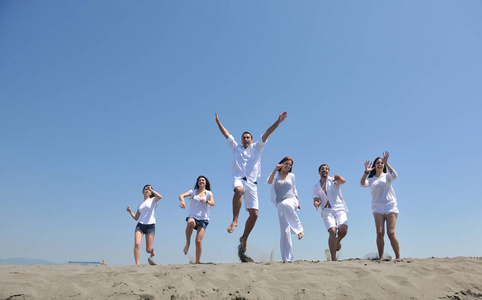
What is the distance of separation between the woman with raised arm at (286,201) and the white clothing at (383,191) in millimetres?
1793

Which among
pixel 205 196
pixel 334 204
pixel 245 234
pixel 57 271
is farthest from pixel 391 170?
pixel 57 271

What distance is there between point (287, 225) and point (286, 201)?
508mm

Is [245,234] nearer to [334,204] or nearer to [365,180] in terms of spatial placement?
[334,204]

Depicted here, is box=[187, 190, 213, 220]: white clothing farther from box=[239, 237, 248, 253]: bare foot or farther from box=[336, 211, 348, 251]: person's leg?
box=[336, 211, 348, 251]: person's leg

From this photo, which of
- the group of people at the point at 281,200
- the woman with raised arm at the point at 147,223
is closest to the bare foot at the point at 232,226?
the group of people at the point at 281,200

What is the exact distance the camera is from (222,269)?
5648 millimetres

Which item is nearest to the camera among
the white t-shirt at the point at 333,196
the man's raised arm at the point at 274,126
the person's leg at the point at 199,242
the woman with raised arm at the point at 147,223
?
the man's raised arm at the point at 274,126

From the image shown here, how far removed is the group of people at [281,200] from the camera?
23.6ft

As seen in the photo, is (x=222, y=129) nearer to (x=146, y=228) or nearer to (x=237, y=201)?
(x=237, y=201)

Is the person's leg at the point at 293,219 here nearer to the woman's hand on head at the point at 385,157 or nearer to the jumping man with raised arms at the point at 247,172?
the jumping man with raised arms at the point at 247,172

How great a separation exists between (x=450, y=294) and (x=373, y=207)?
2.73 meters

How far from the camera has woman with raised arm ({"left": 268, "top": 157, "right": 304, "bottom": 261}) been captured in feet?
23.5

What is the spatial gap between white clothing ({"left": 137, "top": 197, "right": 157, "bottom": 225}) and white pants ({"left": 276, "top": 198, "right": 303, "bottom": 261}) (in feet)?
10.9

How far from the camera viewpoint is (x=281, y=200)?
7.43 metres
